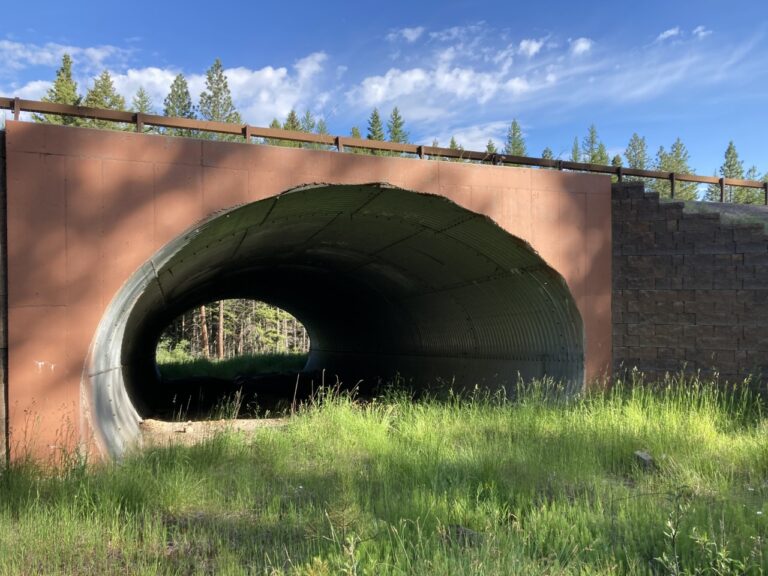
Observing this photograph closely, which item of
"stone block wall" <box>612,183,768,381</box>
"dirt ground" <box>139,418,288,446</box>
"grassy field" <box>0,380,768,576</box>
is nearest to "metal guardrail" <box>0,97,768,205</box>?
"stone block wall" <box>612,183,768,381</box>

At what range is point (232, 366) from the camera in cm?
2397

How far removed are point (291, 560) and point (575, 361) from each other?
5845 millimetres

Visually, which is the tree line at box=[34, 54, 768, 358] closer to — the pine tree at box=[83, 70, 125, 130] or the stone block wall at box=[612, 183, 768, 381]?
the pine tree at box=[83, 70, 125, 130]

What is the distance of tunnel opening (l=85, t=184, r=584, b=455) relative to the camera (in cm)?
717

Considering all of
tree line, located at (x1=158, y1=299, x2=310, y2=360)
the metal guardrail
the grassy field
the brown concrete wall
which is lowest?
tree line, located at (x1=158, y1=299, x2=310, y2=360)

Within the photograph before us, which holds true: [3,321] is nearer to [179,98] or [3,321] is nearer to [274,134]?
[274,134]

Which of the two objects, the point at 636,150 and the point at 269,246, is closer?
the point at 269,246

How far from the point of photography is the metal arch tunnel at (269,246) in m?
5.88

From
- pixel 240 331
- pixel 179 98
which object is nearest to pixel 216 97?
pixel 179 98

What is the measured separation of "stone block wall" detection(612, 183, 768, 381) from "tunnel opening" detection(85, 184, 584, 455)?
0.90 metres

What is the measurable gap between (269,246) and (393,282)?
322cm

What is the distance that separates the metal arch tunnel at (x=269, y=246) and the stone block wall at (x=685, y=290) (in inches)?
13.0

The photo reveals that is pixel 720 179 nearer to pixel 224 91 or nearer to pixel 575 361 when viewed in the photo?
pixel 575 361

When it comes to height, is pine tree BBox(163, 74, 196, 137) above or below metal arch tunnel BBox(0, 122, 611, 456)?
above
